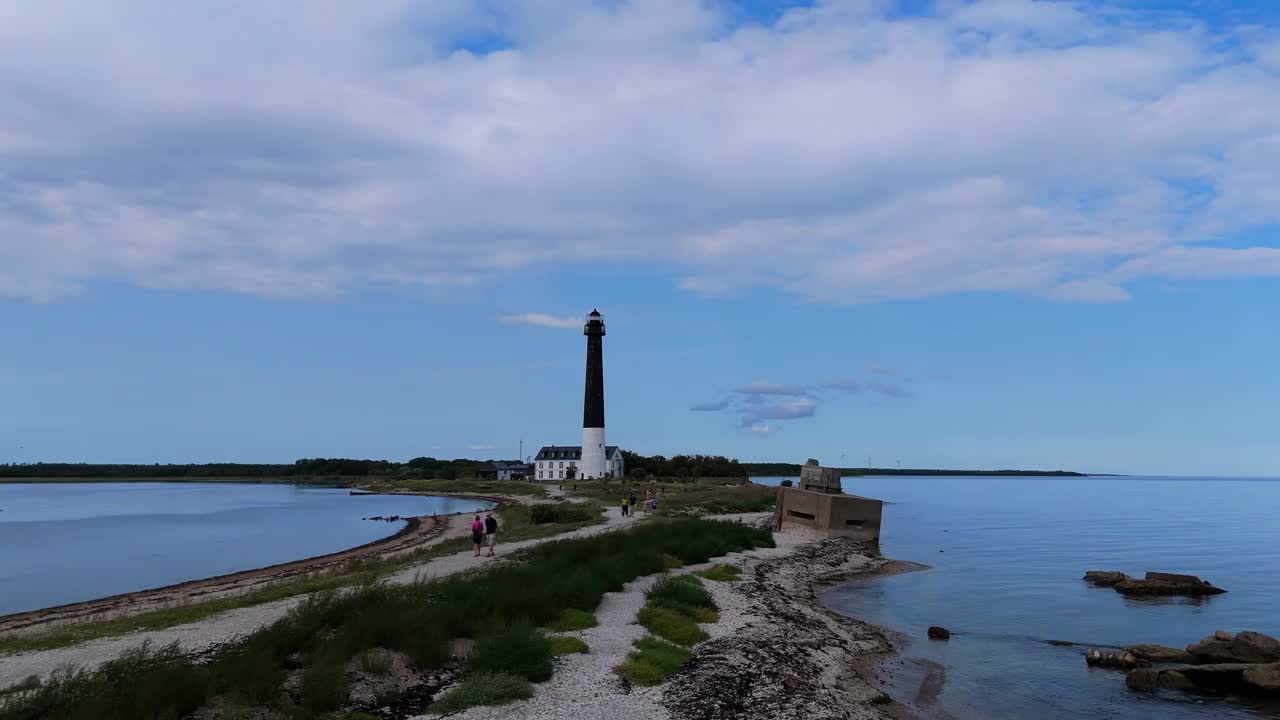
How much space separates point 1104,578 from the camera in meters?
37.0

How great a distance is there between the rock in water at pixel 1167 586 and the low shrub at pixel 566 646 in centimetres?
2762

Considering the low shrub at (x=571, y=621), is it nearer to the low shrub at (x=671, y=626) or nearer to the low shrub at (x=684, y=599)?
the low shrub at (x=671, y=626)

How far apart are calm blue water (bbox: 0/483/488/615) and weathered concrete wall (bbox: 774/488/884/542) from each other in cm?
2683

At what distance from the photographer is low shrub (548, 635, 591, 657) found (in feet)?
52.1

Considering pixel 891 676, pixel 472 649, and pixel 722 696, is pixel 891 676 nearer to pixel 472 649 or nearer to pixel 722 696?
pixel 722 696

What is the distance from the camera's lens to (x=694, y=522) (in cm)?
4031

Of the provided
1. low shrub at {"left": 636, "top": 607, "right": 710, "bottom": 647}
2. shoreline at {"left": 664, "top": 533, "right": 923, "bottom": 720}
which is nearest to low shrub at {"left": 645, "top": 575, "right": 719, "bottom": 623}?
low shrub at {"left": 636, "top": 607, "right": 710, "bottom": 647}

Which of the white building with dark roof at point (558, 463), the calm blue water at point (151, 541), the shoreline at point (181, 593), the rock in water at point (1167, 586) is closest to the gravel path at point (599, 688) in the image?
the shoreline at point (181, 593)

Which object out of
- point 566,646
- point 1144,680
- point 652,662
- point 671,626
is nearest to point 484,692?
point 566,646

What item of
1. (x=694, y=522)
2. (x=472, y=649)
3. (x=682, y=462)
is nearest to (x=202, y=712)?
(x=472, y=649)

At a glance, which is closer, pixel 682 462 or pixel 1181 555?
pixel 1181 555

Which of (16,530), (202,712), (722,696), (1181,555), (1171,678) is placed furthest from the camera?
(16,530)

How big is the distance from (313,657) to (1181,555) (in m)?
52.9

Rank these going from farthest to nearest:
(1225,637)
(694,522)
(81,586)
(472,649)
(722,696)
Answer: (694,522) < (81,586) < (1225,637) < (472,649) < (722,696)
